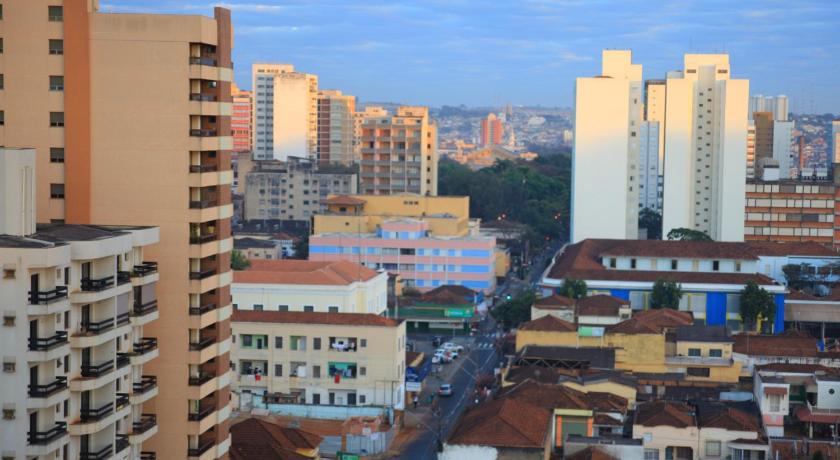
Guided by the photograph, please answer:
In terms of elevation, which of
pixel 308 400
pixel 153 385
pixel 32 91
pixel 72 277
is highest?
pixel 32 91

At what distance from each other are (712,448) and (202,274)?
35.6 feet

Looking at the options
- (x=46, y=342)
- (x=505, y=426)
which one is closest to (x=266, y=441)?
(x=505, y=426)

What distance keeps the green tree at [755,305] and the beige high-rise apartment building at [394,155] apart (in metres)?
21.7

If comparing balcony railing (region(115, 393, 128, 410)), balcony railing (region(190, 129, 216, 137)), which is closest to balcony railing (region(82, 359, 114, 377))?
balcony railing (region(115, 393, 128, 410))

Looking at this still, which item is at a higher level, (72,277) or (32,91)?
(32,91)

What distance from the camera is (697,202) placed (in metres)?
63.9

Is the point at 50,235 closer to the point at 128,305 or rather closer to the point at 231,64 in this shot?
the point at 128,305

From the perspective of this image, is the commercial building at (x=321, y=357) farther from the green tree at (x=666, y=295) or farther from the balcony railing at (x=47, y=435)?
the balcony railing at (x=47, y=435)

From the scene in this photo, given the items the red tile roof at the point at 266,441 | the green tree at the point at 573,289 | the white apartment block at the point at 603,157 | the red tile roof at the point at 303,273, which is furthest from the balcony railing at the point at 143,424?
the white apartment block at the point at 603,157

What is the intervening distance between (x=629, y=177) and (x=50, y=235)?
44.5 m

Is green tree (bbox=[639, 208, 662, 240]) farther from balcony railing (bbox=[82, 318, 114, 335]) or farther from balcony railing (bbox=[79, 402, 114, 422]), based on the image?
balcony railing (bbox=[79, 402, 114, 422])

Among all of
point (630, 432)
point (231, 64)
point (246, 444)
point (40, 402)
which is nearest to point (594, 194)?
point (630, 432)

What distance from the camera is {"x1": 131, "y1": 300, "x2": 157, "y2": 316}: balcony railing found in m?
16.1

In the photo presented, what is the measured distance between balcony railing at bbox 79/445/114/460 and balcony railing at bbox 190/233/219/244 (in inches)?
112
